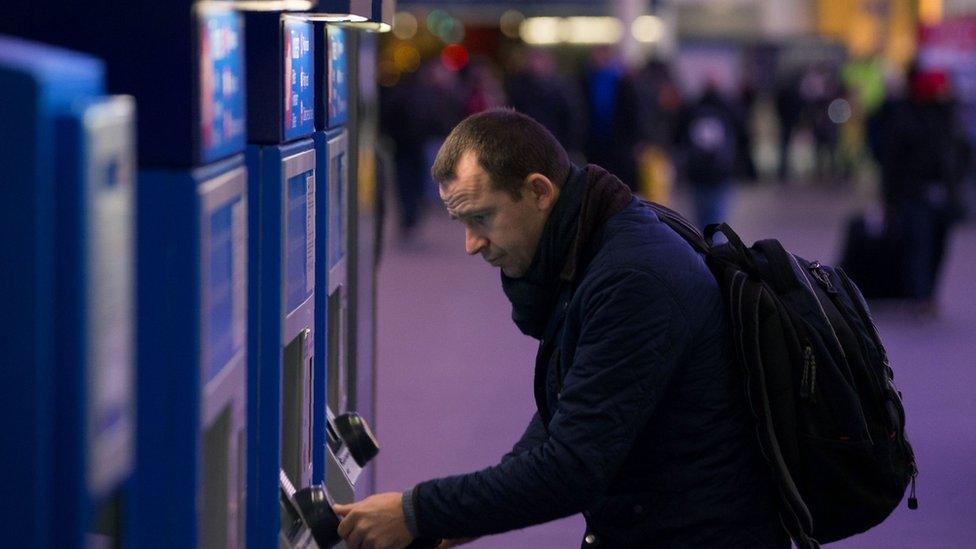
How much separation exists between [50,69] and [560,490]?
4.37 ft

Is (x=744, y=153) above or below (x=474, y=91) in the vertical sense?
below

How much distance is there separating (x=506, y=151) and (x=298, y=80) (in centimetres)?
43

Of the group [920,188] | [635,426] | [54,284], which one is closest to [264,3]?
[54,284]

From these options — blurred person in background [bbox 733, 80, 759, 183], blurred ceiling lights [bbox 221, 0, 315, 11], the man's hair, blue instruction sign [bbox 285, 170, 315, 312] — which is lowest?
blurred person in background [bbox 733, 80, 759, 183]

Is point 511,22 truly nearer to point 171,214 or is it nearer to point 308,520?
point 308,520

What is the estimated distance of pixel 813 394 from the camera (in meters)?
2.67

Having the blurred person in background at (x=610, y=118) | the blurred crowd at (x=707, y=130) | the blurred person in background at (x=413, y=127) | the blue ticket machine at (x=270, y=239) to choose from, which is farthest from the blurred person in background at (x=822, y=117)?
the blue ticket machine at (x=270, y=239)

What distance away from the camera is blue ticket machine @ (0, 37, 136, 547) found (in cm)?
145

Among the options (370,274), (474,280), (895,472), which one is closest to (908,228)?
(474,280)

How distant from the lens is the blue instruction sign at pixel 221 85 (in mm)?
2000

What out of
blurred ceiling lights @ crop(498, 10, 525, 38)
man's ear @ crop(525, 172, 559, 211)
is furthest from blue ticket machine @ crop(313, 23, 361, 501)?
blurred ceiling lights @ crop(498, 10, 525, 38)

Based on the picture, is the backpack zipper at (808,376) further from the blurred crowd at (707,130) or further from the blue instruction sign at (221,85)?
the blurred crowd at (707,130)

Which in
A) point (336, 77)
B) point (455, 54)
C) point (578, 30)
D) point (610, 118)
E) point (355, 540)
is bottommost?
point (610, 118)

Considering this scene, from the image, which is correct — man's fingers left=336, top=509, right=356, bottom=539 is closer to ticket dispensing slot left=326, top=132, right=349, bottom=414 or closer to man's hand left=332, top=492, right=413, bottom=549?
man's hand left=332, top=492, right=413, bottom=549
